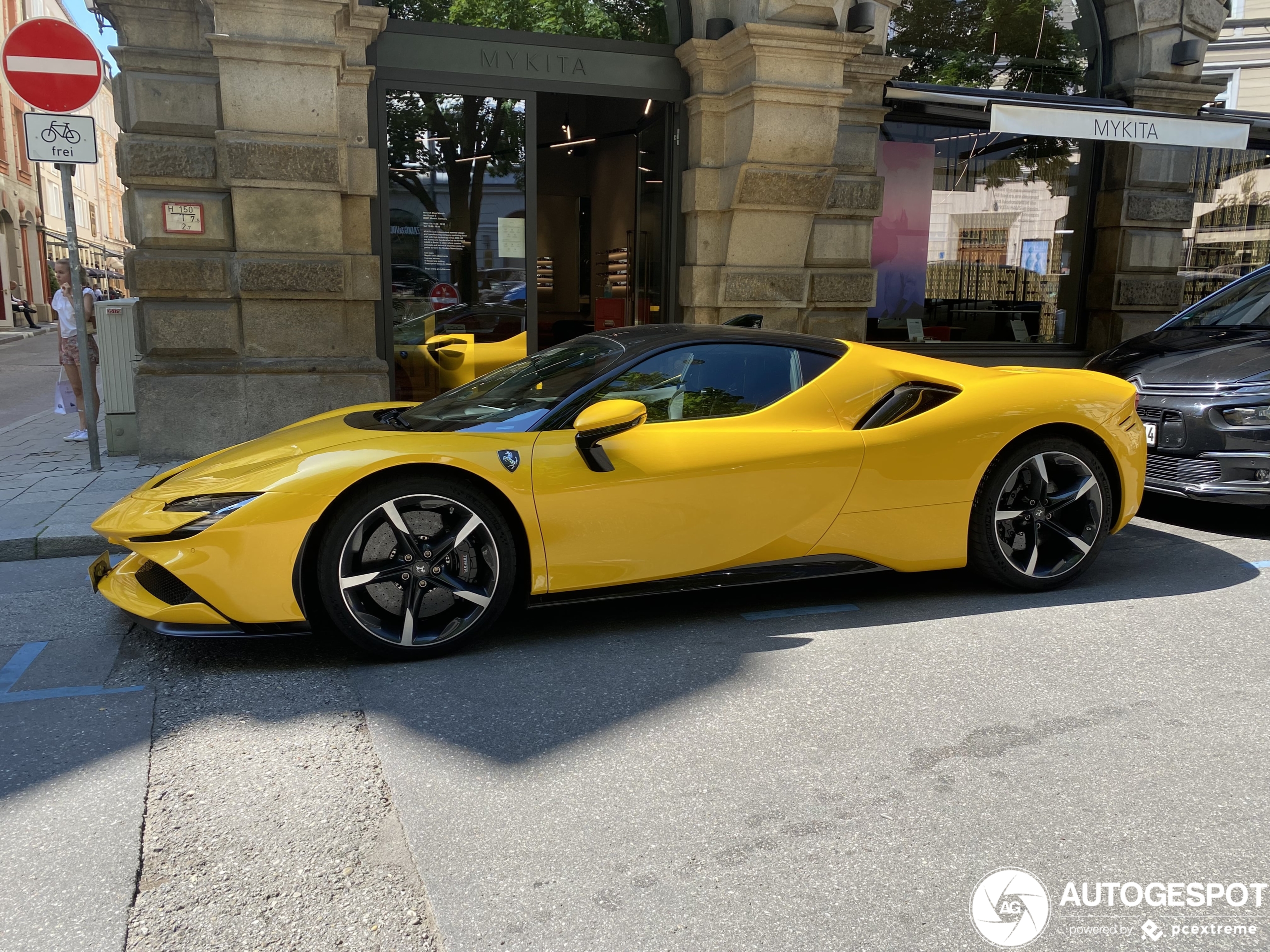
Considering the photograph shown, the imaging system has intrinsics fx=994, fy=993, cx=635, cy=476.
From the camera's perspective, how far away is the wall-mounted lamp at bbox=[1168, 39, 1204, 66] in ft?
33.7

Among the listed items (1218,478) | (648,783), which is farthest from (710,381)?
(1218,478)

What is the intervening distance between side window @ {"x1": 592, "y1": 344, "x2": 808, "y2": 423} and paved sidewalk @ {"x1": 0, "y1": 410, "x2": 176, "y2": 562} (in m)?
3.32

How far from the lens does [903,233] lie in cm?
1043

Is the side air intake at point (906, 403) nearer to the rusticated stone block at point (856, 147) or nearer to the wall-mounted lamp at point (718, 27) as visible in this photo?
the rusticated stone block at point (856, 147)

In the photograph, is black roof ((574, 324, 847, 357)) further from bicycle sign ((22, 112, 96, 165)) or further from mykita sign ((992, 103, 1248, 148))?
mykita sign ((992, 103, 1248, 148))

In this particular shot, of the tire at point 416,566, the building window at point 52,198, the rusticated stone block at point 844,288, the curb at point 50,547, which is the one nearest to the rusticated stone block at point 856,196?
the rusticated stone block at point 844,288

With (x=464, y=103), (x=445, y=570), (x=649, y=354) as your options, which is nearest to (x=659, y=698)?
(x=445, y=570)

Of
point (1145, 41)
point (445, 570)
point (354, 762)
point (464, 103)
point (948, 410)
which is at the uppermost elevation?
point (1145, 41)

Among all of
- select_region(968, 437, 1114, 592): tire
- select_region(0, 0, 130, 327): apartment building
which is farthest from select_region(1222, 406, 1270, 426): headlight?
select_region(0, 0, 130, 327): apartment building

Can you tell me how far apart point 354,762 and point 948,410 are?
285 cm

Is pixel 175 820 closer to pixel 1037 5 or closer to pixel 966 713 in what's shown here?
pixel 966 713

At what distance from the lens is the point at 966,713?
10.6 ft

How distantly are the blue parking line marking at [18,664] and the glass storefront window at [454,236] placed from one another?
4.98 m


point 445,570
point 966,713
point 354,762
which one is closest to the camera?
point 354,762
